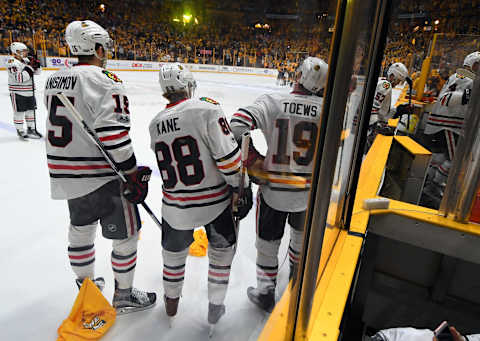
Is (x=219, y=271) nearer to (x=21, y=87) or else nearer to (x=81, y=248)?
(x=81, y=248)

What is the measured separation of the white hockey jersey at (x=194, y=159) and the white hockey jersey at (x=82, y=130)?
0.46ft

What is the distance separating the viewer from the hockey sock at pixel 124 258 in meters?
1.26

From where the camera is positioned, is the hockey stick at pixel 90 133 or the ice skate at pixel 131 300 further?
the ice skate at pixel 131 300

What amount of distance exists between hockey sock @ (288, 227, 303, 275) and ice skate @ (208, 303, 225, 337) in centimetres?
73

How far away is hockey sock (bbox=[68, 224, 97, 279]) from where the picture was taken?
48.3 inches

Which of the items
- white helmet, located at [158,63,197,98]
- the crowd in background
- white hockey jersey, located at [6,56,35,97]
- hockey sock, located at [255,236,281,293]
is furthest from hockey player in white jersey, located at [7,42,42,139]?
hockey sock, located at [255,236,281,293]

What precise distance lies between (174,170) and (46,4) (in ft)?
29.7

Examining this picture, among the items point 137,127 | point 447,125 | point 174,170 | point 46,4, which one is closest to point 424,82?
point 447,125

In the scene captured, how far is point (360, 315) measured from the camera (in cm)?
151

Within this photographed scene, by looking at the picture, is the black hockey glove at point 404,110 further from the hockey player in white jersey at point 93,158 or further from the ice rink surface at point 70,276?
the hockey player in white jersey at point 93,158

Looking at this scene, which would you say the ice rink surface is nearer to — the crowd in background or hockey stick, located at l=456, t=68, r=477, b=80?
the crowd in background

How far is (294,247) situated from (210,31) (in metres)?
1.29

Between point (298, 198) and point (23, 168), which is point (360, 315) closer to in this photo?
point (298, 198)

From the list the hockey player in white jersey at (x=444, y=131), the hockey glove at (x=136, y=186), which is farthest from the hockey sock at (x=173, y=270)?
the hockey player in white jersey at (x=444, y=131)
